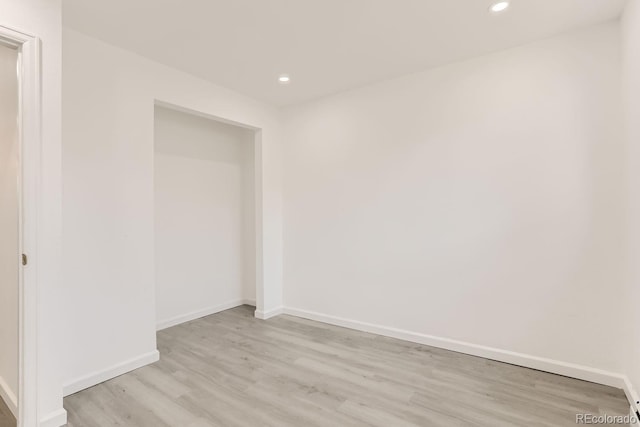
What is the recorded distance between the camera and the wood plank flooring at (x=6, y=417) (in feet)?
6.39

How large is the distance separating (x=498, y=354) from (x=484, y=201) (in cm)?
134

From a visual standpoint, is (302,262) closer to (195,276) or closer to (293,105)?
(195,276)

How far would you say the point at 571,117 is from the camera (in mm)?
2430

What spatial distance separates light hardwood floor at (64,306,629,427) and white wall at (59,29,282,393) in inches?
10.9

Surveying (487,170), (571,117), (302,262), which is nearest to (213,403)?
(302,262)

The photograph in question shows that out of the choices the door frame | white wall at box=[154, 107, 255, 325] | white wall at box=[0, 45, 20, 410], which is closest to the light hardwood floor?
the door frame

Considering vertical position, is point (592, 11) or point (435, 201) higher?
point (592, 11)

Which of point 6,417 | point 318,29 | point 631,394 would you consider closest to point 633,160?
point 631,394

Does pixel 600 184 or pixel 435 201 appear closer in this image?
pixel 600 184

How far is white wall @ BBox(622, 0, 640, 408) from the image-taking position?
192cm

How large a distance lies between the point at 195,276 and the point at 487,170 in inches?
138

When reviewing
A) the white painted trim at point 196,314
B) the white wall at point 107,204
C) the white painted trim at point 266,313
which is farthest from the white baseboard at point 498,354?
the white wall at point 107,204
